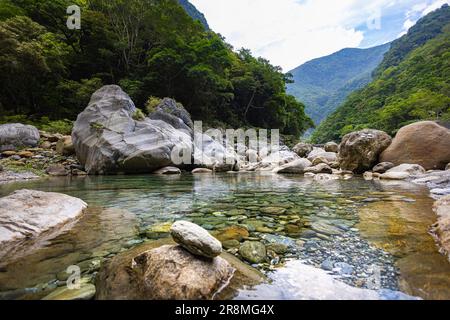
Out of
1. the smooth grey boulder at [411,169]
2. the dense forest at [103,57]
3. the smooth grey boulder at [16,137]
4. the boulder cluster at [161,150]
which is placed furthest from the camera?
the dense forest at [103,57]

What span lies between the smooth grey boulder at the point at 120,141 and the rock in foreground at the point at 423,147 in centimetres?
971

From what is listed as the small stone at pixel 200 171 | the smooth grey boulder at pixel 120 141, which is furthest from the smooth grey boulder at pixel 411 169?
the smooth grey boulder at pixel 120 141

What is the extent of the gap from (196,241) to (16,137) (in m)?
16.1

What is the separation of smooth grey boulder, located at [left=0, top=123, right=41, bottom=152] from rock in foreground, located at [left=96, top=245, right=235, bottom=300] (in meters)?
15.3

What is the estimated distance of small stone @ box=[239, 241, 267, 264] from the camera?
2.47 meters

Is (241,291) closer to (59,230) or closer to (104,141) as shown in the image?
(59,230)

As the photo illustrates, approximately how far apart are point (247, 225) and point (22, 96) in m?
23.9

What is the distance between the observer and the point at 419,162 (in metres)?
9.54

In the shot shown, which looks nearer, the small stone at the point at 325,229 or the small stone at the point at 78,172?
the small stone at the point at 325,229

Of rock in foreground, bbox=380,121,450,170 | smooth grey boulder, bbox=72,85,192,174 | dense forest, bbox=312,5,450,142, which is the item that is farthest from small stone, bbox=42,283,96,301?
dense forest, bbox=312,5,450,142

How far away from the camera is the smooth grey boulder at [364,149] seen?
34.9ft

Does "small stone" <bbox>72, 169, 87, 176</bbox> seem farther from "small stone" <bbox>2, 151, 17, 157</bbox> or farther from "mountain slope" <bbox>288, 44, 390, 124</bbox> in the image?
"mountain slope" <bbox>288, 44, 390, 124</bbox>

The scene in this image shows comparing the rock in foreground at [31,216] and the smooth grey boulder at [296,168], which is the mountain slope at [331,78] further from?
the rock in foreground at [31,216]

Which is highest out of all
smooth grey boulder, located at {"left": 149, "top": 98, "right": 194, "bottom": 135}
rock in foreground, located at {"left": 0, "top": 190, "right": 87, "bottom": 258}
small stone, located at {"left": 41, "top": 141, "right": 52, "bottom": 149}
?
smooth grey boulder, located at {"left": 149, "top": 98, "right": 194, "bottom": 135}
